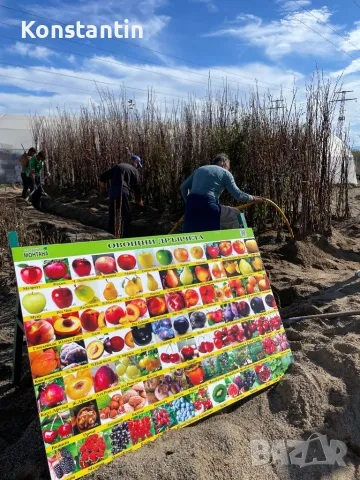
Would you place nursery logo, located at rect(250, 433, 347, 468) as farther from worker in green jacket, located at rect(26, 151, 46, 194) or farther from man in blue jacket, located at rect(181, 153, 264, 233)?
worker in green jacket, located at rect(26, 151, 46, 194)

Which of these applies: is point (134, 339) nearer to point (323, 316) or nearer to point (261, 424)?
point (261, 424)

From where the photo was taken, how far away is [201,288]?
230cm

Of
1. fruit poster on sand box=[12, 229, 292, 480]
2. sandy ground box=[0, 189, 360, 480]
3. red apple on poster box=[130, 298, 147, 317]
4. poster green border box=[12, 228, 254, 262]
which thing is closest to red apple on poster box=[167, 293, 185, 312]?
fruit poster on sand box=[12, 229, 292, 480]

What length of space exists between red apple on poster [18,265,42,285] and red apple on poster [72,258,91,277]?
0.15 metres

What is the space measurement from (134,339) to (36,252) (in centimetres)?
56

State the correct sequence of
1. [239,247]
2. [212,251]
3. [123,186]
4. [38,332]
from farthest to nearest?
[123,186] → [239,247] → [212,251] → [38,332]

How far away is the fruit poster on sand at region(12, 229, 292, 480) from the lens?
169 centimetres

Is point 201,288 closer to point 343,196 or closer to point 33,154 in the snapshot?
point 343,196

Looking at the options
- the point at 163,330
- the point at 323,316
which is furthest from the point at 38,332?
the point at 323,316

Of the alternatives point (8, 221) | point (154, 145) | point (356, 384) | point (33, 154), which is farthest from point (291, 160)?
point (33, 154)

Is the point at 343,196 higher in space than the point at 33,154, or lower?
lower

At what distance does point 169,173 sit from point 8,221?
3620 mm

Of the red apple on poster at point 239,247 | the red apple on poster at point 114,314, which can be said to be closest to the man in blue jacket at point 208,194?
the red apple on poster at point 239,247

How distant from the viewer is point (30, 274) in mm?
1795
